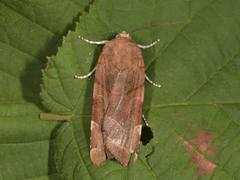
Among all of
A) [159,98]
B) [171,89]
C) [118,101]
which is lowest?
[118,101]

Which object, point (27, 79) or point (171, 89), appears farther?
point (27, 79)

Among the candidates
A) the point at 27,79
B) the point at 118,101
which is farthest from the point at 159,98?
the point at 27,79

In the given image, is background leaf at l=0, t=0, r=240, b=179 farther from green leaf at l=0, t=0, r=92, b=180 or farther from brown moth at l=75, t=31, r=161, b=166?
brown moth at l=75, t=31, r=161, b=166

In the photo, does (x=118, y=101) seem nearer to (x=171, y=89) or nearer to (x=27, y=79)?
(x=171, y=89)

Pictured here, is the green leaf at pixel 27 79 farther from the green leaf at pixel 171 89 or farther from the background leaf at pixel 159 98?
the green leaf at pixel 171 89

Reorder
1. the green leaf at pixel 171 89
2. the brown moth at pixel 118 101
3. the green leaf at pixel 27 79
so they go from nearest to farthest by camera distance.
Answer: the green leaf at pixel 171 89 → the brown moth at pixel 118 101 → the green leaf at pixel 27 79

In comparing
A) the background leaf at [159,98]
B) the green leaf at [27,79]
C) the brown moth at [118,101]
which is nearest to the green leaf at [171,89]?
the background leaf at [159,98]

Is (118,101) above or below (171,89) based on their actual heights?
below
